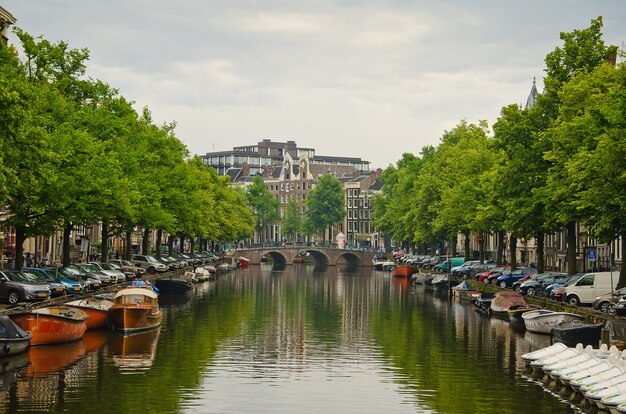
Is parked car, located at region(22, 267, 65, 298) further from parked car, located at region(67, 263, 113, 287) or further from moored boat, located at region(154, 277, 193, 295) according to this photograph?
moored boat, located at region(154, 277, 193, 295)

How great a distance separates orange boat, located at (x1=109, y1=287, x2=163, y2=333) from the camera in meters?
57.9

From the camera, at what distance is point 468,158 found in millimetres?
113062

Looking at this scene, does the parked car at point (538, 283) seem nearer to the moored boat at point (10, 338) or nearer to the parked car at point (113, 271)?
the parked car at point (113, 271)

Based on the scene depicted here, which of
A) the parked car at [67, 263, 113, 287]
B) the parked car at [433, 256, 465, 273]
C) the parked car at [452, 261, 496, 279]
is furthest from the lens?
the parked car at [433, 256, 465, 273]

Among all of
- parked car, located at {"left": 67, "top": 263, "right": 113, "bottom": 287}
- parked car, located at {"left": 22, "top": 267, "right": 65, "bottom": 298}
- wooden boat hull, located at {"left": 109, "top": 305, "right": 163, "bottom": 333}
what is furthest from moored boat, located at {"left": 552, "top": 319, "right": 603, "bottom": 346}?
parked car, located at {"left": 67, "top": 263, "right": 113, "bottom": 287}

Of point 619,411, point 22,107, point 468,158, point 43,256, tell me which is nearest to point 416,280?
point 468,158

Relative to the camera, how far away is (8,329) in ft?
144

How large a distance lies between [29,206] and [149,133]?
126ft

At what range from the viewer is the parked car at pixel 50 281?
64250mm

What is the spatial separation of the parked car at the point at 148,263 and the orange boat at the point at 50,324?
53.0 m

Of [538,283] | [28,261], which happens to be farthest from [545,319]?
[28,261]

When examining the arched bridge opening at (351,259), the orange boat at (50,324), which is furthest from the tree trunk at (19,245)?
the arched bridge opening at (351,259)

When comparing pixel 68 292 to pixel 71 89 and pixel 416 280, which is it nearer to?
pixel 71 89

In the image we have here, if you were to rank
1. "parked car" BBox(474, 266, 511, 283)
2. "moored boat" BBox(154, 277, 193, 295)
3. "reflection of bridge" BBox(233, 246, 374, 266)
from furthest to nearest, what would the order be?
1. "reflection of bridge" BBox(233, 246, 374, 266)
2. "parked car" BBox(474, 266, 511, 283)
3. "moored boat" BBox(154, 277, 193, 295)
